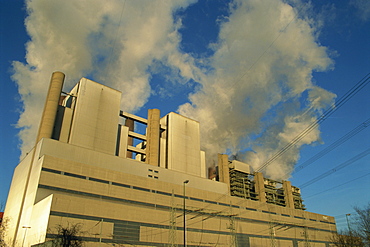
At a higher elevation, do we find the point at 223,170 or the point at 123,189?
the point at 223,170

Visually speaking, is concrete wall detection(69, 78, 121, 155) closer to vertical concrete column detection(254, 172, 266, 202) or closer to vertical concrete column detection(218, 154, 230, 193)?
vertical concrete column detection(218, 154, 230, 193)

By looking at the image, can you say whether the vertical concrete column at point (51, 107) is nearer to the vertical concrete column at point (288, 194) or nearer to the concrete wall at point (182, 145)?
the concrete wall at point (182, 145)

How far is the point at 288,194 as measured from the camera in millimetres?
93750

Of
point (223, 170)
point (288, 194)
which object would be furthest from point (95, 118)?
point (288, 194)

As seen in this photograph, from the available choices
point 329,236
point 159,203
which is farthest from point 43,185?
point 329,236

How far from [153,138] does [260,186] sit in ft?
124

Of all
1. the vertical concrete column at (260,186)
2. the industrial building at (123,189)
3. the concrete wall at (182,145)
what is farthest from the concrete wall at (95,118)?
the vertical concrete column at (260,186)

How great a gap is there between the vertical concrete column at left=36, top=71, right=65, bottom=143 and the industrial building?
198 millimetres

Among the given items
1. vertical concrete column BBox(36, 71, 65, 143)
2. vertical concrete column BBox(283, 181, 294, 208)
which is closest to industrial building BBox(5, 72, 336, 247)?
vertical concrete column BBox(36, 71, 65, 143)

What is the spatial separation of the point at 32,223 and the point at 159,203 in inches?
842

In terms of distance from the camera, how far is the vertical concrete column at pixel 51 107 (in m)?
55.5

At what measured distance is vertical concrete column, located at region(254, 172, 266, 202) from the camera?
8562 centimetres

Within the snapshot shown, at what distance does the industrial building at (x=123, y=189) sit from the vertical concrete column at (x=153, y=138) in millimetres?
244

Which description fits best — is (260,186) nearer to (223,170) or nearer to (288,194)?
(288,194)
